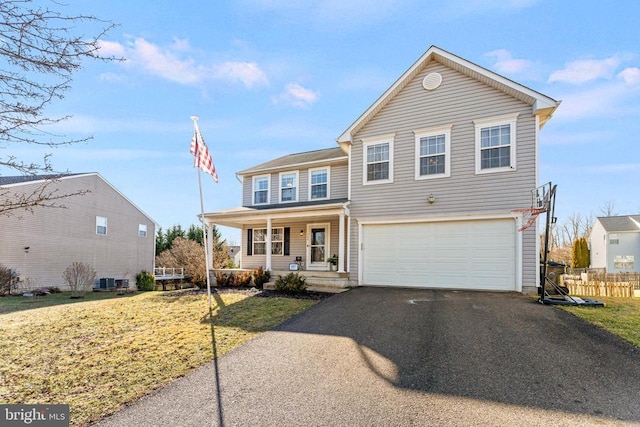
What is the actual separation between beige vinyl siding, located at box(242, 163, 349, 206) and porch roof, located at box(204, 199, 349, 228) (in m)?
0.68

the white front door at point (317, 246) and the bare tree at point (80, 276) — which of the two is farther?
the bare tree at point (80, 276)

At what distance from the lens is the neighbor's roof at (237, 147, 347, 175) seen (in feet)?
48.9

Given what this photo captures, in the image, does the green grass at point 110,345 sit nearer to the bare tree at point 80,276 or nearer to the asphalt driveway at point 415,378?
the asphalt driveway at point 415,378

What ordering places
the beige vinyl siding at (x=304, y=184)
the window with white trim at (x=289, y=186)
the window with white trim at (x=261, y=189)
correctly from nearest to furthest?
the beige vinyl siding at (x=304, y=184)
the window with white trim at (x=289, y=186)
the window with white trim at (x=261, y=189)

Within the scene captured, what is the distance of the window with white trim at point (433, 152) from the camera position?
11.0 meters

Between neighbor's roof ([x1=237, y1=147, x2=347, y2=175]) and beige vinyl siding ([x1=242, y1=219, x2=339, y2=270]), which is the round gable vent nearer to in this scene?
neighbor's roof ([x1=237, y1=147, x2=347, y2=175])

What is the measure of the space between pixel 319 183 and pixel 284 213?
2.57m

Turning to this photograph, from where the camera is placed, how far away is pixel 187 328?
22.2 feet

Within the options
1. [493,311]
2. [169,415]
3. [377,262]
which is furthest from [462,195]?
[169,415]

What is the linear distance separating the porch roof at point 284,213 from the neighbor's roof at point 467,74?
8.79 feet

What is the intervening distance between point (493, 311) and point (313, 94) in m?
10.3

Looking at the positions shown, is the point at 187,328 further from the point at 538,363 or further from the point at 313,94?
the point at 313,94

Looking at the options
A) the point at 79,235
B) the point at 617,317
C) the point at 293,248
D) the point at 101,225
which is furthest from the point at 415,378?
the point at 101,225

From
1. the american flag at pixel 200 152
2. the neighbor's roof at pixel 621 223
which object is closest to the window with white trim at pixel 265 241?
the american flag at pixel 200 152
